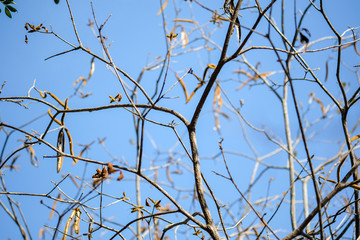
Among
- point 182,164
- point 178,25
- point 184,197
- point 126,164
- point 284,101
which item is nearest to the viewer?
point 284,101

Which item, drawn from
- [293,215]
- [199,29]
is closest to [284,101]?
[293,215]

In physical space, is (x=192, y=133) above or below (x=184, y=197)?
below

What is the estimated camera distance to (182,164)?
295 cm

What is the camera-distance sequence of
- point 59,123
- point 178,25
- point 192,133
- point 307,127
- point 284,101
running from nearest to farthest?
point 192,133
point 59,123
point 284,101
point 178,25
point 307,127

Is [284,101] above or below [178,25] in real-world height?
below

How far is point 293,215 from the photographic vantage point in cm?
179

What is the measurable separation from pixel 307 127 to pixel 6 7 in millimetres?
2694

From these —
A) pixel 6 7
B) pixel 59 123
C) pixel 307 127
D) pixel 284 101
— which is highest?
pixel 307 127

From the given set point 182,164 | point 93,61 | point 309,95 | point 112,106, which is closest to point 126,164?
point 182,164

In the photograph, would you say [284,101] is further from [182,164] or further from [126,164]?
[126,164]

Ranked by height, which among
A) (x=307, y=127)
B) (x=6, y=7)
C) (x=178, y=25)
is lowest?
(x=6, y=7)

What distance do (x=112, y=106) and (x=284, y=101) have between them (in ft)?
5.31

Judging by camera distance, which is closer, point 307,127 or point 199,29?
point 199,29

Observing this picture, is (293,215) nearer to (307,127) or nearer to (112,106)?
(112,106)
